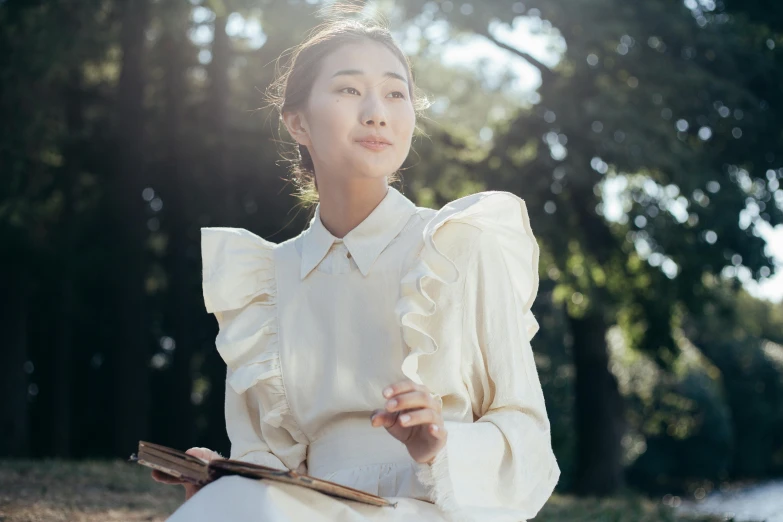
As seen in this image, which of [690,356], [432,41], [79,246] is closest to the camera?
[432,41]

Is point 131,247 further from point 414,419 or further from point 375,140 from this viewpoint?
point 414,419

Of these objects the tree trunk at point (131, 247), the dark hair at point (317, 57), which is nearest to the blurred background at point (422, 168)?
the tree trunk at point (131, 247)

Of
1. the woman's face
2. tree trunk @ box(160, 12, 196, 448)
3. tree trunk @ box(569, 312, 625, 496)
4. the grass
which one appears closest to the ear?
the woman's face

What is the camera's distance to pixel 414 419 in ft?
6.07

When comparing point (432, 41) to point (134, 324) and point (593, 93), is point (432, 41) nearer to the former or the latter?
point (593, 93)

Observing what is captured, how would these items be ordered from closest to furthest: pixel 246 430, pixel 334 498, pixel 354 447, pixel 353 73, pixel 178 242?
1. pixel 334 498
2. pixel 354 447
3. pixel 353 73
4. pixel 246 430
5. pixel 178 242

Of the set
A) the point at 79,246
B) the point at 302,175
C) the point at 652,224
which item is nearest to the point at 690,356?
the point at 652,224

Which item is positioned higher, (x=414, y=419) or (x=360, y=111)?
(x=360, y=111)

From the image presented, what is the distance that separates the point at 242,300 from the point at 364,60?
700mm

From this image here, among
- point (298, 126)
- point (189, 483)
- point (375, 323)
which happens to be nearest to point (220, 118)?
point (298, 126)

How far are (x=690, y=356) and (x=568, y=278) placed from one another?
49.1 feet

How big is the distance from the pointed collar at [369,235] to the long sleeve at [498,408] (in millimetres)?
252

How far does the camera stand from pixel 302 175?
114 inches

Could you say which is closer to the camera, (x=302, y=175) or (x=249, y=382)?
(x=249, y=382)
